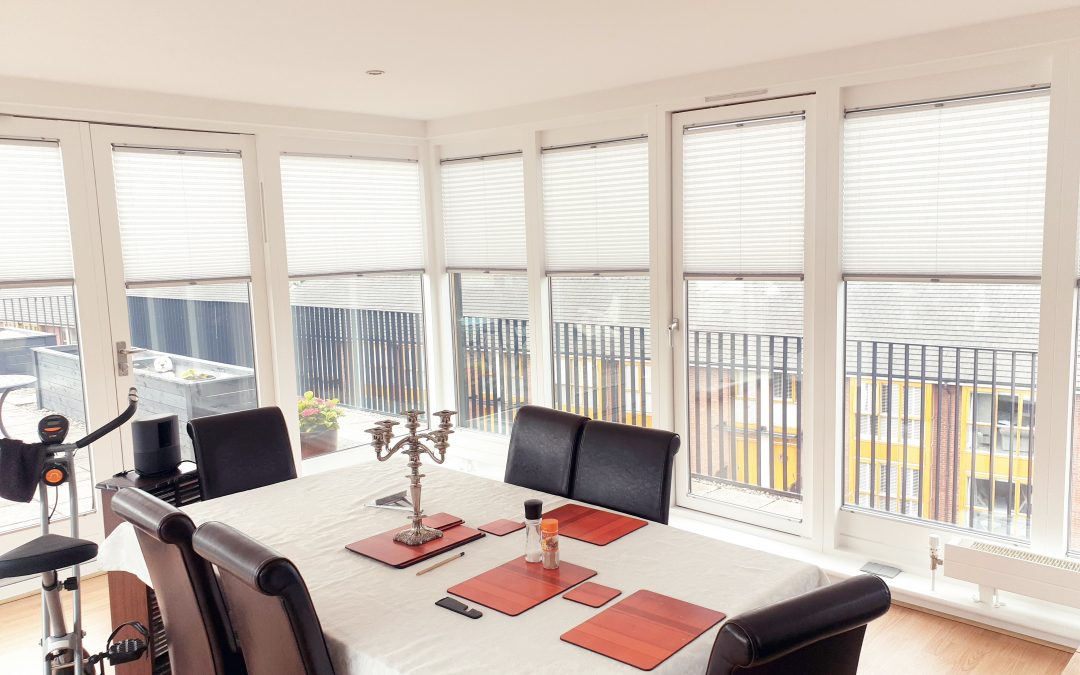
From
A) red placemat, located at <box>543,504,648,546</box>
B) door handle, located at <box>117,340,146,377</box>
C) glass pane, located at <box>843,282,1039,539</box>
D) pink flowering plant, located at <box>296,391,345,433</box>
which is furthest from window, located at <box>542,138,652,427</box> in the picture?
door handle, located at <box>117,340,146,377</box>

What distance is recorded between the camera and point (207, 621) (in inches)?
82.1

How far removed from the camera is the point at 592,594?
6.55 ft

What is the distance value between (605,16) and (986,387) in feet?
7.48

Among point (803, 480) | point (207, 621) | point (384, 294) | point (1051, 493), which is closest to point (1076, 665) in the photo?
point (1051, 493)

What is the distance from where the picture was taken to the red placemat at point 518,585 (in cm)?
197

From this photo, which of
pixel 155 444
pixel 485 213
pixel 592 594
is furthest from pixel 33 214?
pixel 592 594

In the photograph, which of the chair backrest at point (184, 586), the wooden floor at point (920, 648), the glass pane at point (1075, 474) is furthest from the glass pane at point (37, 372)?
the glass pane at point (1075, 474)

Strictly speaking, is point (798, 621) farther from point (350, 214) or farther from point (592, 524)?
point (350, 214)

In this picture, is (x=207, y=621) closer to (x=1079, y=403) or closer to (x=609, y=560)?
(x=609, y=560)

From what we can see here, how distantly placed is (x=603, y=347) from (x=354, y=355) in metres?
1.76

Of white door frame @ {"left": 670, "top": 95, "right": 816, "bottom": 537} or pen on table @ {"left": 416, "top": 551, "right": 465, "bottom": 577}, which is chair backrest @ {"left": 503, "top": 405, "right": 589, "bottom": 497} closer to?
Result: pen on table @ {"left": 416, "top": 551, "right": 465, "bottom": 577}

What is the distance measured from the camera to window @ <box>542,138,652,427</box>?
4.54 m

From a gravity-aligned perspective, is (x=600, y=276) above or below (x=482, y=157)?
below

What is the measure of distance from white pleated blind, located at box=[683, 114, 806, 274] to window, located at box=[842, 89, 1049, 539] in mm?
270
